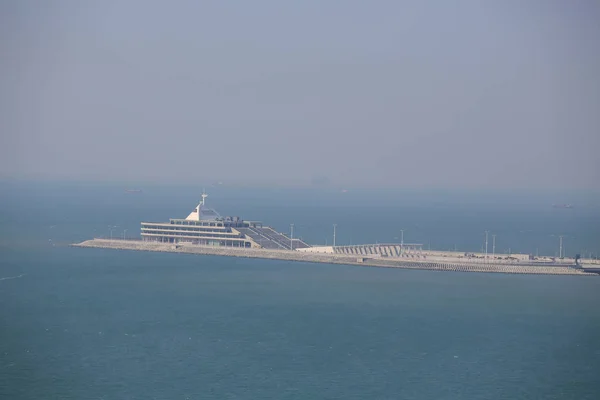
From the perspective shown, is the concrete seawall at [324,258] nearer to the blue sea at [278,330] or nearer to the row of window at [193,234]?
the row of window at [193,234]

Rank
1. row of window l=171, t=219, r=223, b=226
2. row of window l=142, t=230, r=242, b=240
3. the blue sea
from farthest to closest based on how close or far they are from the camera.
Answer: row of window l=171, t=219, r=223, b=226, row of window l=142, t=230, r=242, b=240, the blue sea

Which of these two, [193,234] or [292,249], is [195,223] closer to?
[193,234]

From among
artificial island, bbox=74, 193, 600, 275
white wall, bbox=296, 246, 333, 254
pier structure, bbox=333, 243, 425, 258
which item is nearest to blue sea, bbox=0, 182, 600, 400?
artificial island, bbox=74, 193, 600, 275

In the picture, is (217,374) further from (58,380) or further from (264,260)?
(264,260)

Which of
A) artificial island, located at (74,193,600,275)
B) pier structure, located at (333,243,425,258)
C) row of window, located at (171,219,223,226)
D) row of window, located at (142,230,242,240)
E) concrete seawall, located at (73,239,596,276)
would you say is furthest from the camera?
row of window, located at (171,219,223,226)

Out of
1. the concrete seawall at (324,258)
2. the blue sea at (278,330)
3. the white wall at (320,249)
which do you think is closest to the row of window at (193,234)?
the concrete seawall at (324,258)

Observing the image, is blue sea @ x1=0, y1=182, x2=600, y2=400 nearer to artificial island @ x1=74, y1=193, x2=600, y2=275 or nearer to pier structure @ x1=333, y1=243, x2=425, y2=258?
artificial island @ x1=74, y1=193, x2=600, y2=275

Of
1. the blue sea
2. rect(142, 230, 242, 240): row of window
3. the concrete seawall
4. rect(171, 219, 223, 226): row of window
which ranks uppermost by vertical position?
rect(171, 219, 223, 226): row of window

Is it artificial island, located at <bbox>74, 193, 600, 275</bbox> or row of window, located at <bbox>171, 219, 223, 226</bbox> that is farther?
row of window, located at <bbox>171, 219, 223, 226</bbox>

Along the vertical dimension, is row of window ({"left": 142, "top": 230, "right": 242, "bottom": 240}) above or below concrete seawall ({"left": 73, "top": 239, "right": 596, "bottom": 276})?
above

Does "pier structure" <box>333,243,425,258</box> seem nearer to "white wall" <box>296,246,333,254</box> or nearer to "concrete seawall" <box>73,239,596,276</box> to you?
"white wall" <box>296,246,333,254</box>
